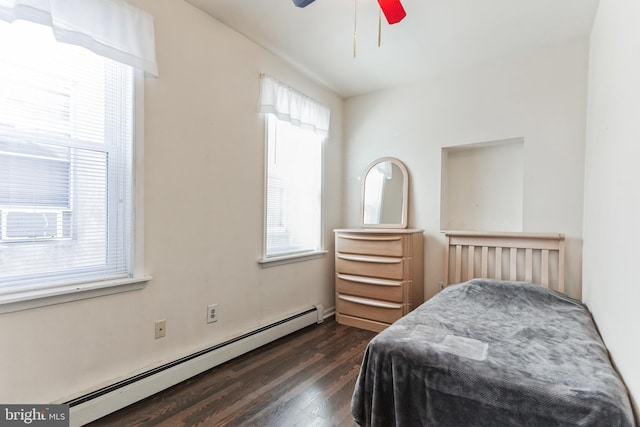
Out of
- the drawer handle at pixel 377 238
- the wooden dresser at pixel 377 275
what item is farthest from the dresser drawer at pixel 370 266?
the drawer handle at pixel 377 238

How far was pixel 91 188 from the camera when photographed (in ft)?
5.22

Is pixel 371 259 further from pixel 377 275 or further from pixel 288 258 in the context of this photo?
pixel 288 258

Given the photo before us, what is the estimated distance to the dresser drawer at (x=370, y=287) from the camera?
273cm

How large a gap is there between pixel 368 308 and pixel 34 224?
2.45 m

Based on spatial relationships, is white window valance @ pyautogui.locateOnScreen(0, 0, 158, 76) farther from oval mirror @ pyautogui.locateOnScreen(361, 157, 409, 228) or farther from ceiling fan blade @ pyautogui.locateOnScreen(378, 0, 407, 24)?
oval mirror @ pyautogui.locateOnScreen(361, 157, 409, 228)

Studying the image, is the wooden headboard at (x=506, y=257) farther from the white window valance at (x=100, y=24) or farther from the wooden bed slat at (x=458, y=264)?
the white window valance at (x=100, y=24)

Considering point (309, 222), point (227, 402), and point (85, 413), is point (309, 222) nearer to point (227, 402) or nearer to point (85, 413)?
point (227, 402)

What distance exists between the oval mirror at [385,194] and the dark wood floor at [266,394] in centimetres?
127

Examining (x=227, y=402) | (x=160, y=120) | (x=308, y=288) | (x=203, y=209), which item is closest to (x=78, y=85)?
(x=160, y=120)

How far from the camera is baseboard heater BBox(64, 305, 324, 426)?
1.51 m

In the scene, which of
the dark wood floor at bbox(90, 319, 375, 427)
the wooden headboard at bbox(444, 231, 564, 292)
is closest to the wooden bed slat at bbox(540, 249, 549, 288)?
Result: the wooden headboard at bbox(444, 231, 564, 292)

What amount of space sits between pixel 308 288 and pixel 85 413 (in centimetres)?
182

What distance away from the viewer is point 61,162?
1.49 m

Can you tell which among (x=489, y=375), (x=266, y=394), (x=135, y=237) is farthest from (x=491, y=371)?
(x=135, y=237)
